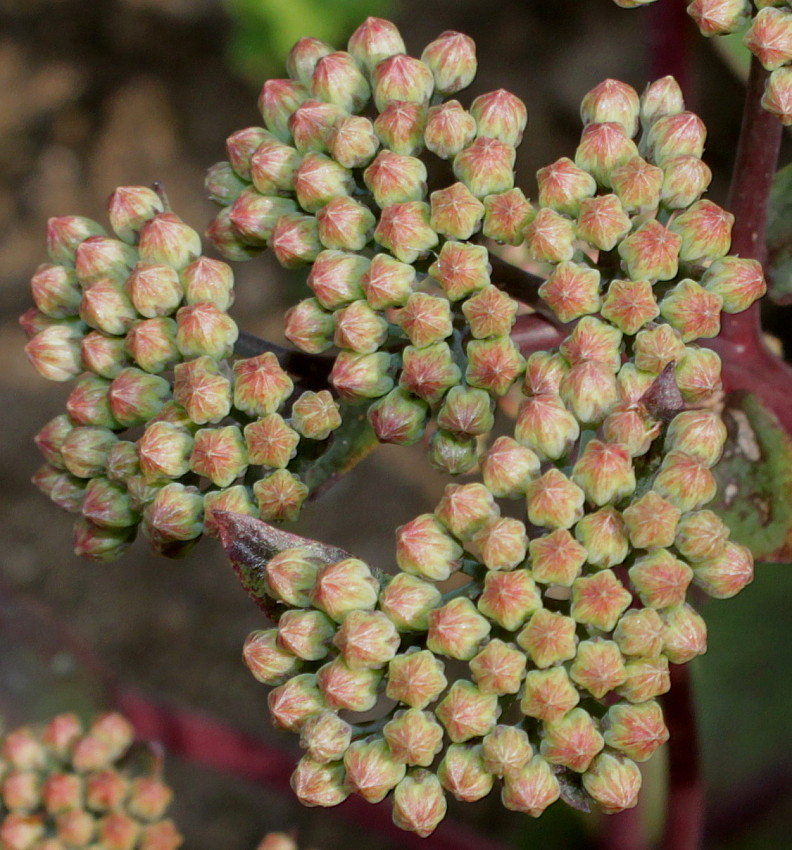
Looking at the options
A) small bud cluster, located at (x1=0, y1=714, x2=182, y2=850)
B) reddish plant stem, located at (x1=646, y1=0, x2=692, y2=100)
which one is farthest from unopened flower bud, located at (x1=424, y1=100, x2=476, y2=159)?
small bud cluster, located at (x1=0, y1=714, x2=182, y2=850)

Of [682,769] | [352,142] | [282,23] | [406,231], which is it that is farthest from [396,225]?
[282,23]

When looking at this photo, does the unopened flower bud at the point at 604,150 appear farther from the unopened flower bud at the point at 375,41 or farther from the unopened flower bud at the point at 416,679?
the unopened flower bud at the point at 416,679

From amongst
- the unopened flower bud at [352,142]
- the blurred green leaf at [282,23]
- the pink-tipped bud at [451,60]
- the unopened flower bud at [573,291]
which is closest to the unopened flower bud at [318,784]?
the unopened flower bud at [573,291]

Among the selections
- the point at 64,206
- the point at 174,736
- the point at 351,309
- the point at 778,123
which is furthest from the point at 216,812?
the point at 778,123

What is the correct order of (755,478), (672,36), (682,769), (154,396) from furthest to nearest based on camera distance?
(672,36), (682,769), (755,478), (154,396)

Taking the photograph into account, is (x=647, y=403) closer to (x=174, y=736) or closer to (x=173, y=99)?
(x=174, y=736)

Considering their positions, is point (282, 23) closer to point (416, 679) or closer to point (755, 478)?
point (755, 478)
